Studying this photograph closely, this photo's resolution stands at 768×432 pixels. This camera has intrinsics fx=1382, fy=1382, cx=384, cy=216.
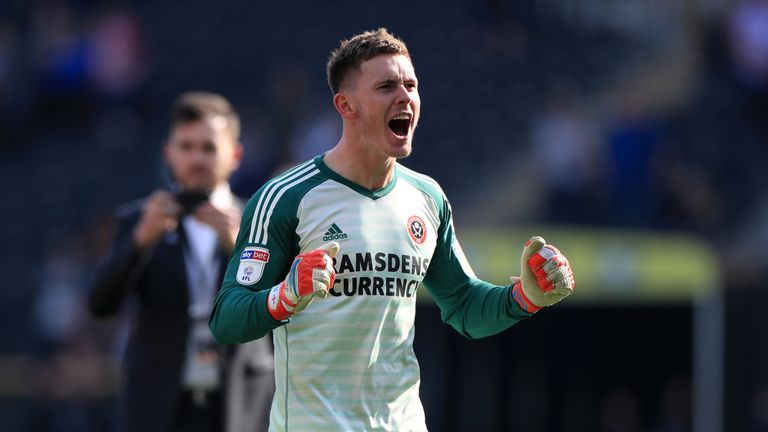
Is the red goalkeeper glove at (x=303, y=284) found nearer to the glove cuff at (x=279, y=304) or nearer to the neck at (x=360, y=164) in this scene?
the glove cuff at (x=279, y=304)

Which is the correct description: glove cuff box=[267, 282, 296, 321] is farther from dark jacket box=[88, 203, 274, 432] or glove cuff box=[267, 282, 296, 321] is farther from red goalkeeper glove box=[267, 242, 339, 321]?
dark jacket box=[88, 203, 274, 432]

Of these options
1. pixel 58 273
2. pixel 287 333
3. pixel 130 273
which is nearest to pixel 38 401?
pixel 58 273

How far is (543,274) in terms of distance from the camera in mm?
4539

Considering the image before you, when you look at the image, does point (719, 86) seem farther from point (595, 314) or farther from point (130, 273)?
point (130, 273)

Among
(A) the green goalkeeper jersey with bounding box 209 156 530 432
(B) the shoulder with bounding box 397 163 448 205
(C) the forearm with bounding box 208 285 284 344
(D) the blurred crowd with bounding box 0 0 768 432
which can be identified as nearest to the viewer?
(C) the forearm with bounding box 208 285 284 344

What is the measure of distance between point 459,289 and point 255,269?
0.84 meters

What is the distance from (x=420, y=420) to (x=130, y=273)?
6.82 feet

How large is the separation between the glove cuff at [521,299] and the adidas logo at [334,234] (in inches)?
24.3

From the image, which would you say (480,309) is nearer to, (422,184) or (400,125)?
(422,184)

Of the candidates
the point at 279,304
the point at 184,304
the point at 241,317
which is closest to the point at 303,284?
the point at 279,304

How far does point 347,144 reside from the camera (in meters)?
4.69

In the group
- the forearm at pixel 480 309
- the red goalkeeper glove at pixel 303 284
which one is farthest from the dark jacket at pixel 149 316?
the red goalkeeper glove at pixel 303 284

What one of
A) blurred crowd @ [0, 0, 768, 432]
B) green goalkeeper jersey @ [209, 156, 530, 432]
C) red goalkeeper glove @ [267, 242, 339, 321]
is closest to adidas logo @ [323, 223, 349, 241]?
green goalkeeper jersey @ [209, 156, 530, 432]

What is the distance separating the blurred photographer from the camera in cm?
615
